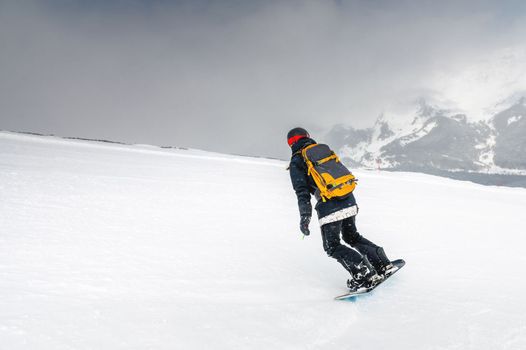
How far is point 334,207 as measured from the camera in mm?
4172

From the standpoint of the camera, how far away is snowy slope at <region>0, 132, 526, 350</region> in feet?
9.52

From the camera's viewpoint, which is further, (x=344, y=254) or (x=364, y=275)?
(x=344, y=254)

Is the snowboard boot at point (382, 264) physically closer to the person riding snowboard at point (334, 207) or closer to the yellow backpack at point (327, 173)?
the person riding snowboard at point (334, 207)

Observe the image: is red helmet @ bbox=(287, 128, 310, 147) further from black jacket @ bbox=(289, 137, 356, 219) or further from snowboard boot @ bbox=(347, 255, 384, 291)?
snowboard boot @ bbox=(347, 255, 384, 291)

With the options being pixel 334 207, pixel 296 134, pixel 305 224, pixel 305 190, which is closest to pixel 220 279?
pixel 305 224

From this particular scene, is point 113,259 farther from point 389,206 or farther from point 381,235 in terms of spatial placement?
point 389,206

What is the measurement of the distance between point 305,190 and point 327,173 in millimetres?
333

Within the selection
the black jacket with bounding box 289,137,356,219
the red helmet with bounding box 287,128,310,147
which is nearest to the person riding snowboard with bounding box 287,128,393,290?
the black jacket with bounding box 289,137,356,219

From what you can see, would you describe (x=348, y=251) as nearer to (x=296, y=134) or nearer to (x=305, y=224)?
(x=305, y=224)

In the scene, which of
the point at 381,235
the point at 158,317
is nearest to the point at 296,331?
the point at 158,317

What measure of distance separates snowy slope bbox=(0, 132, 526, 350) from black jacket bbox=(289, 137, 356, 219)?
2.94ft

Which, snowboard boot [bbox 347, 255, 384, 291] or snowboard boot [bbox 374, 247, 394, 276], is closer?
snowboard boot [bbox 347, 255, 384, 291]

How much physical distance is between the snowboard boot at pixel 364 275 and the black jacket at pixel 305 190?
65 centimetres

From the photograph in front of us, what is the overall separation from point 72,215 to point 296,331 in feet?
14.2
